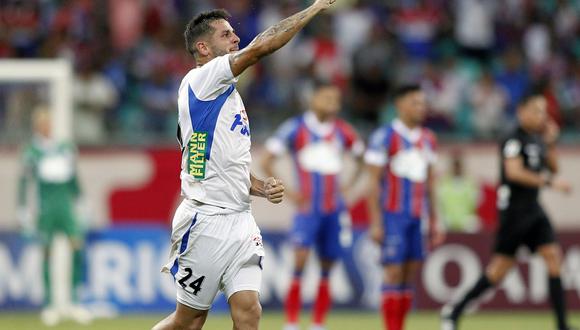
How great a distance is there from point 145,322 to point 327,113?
3.44 metres

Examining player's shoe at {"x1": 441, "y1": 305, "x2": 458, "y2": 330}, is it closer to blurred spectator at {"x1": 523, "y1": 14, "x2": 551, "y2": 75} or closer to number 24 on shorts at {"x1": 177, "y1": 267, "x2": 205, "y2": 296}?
number 24 on shorts at {"x1": 177, "y1": 267, "x2": 205, "y2": 296}

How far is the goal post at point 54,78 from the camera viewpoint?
15.8 m

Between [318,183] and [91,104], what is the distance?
19.6 feet

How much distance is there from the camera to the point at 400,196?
457 inches

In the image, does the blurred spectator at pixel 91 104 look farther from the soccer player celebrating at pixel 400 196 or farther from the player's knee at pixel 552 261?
the player's knee at pixel 552 261

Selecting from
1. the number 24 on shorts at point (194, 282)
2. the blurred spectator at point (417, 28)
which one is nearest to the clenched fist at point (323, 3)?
the number 24 on shorts at point (194, 282)

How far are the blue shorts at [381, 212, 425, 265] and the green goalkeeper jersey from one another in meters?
5.14

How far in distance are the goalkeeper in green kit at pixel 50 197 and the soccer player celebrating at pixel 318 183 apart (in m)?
3.36

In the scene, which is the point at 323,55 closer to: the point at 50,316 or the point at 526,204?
the point at 50,316

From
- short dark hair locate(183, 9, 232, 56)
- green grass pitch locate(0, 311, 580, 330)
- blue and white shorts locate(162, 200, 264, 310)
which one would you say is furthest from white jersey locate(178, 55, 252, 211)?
green grass pitch locate(0, 311, 580, 330)

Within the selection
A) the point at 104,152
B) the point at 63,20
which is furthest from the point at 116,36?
the point at 104,152

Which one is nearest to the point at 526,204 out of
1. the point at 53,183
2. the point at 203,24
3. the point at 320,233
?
the point at 320,233

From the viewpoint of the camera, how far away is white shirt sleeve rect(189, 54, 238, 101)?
7.48 meters

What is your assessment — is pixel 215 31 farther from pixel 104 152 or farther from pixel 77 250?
pixel 104 152
